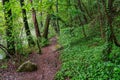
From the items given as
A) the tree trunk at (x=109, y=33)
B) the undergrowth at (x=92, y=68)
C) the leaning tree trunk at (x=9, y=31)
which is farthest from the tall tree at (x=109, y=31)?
the leaning tree trunk at (x=9, y=31)

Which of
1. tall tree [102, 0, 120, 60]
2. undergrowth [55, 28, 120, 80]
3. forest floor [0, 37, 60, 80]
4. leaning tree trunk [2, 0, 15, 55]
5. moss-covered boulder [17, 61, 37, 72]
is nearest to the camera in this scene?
undergrowth [55, 28, 120, 80]

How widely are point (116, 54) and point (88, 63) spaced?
124 centimetres

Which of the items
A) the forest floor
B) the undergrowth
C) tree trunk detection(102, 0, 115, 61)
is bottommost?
the forest floor

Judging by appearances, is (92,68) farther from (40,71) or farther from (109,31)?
(40,71)

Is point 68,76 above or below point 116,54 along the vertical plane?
below

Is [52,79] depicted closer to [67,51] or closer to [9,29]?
[67,51]

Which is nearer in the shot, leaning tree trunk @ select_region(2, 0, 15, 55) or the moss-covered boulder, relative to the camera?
the moss-covered boulder

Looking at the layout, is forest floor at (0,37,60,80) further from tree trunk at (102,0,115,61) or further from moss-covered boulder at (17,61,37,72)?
tree trunk at (102,0,115,61)

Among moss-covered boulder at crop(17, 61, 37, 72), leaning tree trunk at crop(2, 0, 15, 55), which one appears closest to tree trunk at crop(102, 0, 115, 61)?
moss-covered boulder at crop(17, 61, 37, 72)

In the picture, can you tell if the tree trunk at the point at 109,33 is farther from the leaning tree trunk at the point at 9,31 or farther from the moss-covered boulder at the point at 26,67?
the leaning tree trunk at the point at 9,31

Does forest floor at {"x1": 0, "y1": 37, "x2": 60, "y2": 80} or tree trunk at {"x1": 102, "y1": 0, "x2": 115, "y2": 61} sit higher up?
tree trunk at {"x1": 102, "y1": 0, "x2": 115, "y2": 61}

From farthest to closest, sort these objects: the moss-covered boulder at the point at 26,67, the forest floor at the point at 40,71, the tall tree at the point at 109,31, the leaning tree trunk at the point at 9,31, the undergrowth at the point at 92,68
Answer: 1. the leaning tree trunk at the point at 9,31
2. the moss-covered boulder at the point at 26,67
3. the forest floor at the point at 40,71
4. the tall tree at the point at 109,31
5. the undergrowth at the point at 92,68

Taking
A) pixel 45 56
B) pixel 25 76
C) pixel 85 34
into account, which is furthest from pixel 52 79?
pixel 85 34

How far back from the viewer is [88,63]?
24.7ft
